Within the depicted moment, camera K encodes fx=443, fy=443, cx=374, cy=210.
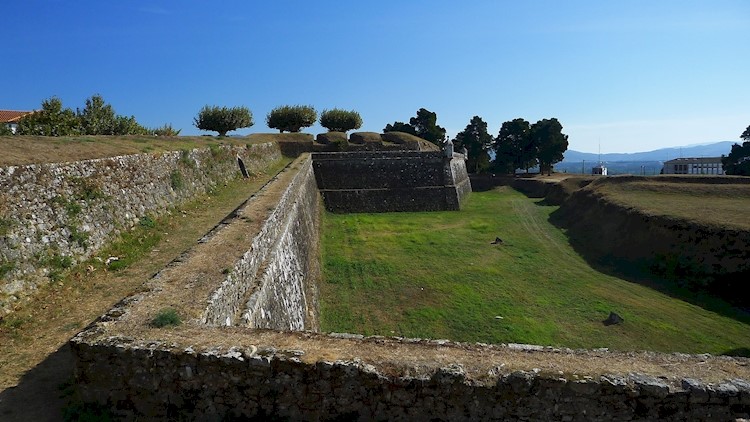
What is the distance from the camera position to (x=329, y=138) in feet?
140

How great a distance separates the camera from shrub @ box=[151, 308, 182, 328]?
5578 millimetres

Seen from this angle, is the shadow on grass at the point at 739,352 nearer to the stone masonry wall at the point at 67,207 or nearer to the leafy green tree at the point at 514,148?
the stone masonry wall at the point at 67,207

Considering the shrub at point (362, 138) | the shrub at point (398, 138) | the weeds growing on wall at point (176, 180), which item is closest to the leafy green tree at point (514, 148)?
the shrub at point (398, 138)

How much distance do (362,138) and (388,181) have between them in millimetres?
13654

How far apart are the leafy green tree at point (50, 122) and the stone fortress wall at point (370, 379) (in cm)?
2271

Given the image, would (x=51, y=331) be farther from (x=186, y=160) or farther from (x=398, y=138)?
(x=398, y=138)

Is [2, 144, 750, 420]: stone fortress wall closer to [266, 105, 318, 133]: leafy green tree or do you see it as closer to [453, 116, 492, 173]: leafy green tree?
[266, 105, 318, 133]: leafy green tree

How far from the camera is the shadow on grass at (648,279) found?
14273mm

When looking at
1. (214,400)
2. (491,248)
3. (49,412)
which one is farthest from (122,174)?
(491,248)

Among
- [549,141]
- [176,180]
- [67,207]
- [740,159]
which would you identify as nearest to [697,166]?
[740,159]

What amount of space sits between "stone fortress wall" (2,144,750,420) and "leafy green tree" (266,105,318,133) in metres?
42.9

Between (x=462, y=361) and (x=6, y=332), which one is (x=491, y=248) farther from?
(x=6, y=332)

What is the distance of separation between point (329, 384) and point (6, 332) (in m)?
5.27

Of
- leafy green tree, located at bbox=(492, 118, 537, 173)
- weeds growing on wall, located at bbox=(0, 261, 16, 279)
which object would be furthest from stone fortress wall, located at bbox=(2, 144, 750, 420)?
leafy green tree, located at bbox=(492, 118, 537, 173)
